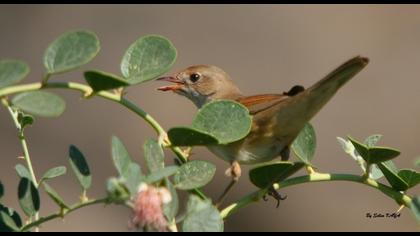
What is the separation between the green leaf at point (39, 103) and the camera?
2.03 metres

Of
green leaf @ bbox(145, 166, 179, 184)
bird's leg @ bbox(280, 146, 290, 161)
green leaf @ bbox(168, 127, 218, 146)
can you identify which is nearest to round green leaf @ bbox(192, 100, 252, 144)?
green leaf @ bbox(168, 127, 218, 146)

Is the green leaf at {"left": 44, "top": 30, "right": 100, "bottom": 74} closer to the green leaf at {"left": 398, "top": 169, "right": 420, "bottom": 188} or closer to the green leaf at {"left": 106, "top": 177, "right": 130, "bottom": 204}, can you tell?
the green leaf at {"left": 106, "top": 177, "right": 130, "bottom": 204}

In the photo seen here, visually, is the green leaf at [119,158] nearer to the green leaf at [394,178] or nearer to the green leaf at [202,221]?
the green leaf at [202,221]

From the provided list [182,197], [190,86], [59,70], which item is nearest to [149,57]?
[59,70]

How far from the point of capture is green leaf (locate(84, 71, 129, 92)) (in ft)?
7.14

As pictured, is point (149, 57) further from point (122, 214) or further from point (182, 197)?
point (122, 214)

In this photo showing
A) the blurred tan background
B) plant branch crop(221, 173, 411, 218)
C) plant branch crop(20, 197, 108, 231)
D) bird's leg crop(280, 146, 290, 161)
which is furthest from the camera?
the blurred tan background

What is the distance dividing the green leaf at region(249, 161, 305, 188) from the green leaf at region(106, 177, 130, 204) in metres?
0.57

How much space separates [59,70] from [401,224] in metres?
8.51

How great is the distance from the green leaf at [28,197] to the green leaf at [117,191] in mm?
590

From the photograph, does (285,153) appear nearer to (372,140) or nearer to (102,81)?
(372,140)

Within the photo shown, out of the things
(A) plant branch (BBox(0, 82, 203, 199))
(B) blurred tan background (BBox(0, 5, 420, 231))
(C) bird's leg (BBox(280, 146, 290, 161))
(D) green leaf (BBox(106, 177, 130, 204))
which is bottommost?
(B) blurred tan background (BBox(0, 5, 420, 231))

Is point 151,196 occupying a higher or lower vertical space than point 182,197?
higher

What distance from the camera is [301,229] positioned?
34.0 ft
